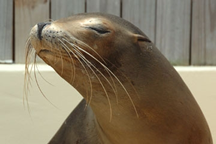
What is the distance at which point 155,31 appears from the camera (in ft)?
10.2

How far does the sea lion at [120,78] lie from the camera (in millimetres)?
1777

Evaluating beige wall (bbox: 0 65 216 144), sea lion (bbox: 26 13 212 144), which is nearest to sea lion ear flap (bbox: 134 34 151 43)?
sea lion (bbox: 26 13 212 144)

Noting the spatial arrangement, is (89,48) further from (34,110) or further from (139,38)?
(34,110)

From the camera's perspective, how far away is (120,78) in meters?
1.88

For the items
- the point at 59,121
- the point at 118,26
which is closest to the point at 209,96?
the point at 59,121

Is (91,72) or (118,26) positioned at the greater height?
(118,26)

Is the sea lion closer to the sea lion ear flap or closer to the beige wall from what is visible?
the sea lion ear flap

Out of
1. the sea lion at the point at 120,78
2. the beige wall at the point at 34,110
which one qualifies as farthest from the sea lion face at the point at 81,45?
the beige wall at the point at 34,110

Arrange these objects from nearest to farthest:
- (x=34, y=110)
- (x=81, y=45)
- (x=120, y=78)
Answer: (x=81, y=45)
(x=120, y=78)
(x=34, y=110)

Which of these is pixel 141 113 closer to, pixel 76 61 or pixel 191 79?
pixel 76 61

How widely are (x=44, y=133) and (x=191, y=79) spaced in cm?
105

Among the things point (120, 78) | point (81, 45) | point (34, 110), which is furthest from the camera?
point (34, 110)

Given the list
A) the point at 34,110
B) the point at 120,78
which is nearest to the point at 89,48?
the point at 120,78

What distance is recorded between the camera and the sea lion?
1.78 meters
